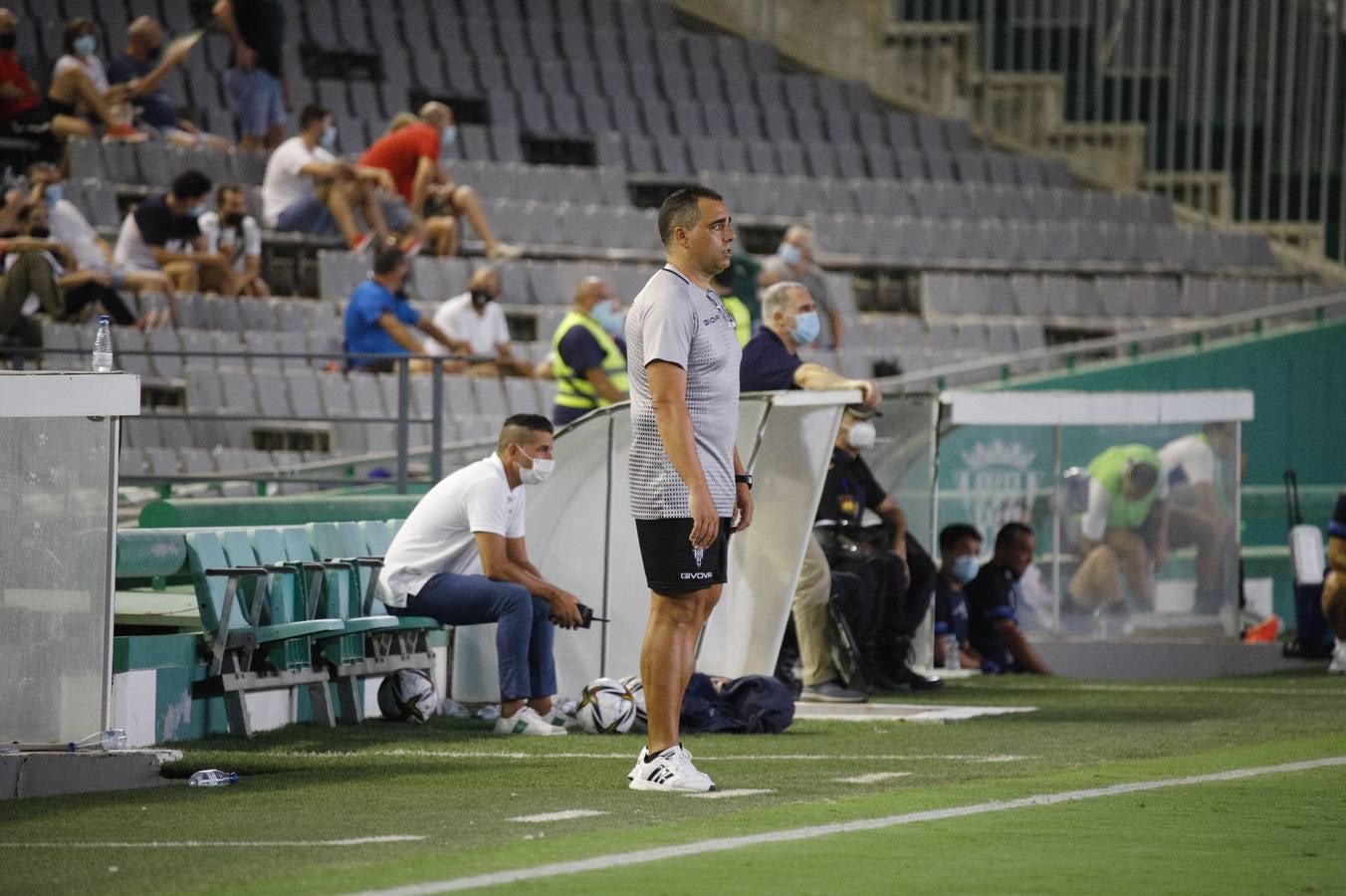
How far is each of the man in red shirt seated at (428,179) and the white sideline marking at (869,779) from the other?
33.0 ft

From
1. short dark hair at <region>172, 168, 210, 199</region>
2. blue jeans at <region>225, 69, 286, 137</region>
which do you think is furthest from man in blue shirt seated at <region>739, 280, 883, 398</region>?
blue jeans at <region>225, 69, 286, 137</region>

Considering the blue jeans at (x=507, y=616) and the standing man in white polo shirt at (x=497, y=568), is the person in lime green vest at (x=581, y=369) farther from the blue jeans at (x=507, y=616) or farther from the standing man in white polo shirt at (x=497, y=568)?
the blue jeans at (x=507, y=616)

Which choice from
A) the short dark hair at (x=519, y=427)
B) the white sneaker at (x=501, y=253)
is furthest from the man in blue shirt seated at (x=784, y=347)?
the white sneaker at (x=501, y=253)

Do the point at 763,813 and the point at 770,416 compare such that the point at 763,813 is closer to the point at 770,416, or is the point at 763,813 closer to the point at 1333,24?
the point at 770,416

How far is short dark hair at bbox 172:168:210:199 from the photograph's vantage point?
1462 centimetres

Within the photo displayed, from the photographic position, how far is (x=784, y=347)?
392 inches

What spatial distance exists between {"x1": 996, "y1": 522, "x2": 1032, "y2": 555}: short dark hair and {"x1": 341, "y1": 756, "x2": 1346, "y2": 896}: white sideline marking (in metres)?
4.50

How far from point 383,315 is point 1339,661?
5965 millimetres

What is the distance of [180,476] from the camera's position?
11.5 m

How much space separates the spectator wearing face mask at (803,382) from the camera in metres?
9.82

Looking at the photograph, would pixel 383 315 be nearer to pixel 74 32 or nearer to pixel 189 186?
pixel 189 186

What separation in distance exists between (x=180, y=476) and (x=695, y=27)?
530 inches

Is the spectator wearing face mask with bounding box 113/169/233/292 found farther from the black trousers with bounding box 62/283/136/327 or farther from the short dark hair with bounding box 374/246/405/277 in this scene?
the short dark hair with bounding box 374/246/405/277

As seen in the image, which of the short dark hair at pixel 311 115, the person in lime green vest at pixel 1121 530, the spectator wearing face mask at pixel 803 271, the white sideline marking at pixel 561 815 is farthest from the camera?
the short dark hair at pixel 311 115
